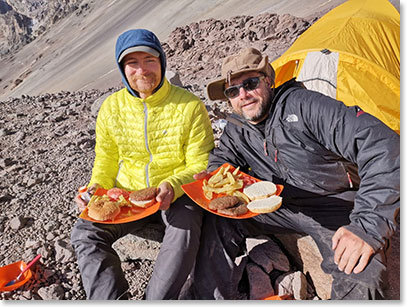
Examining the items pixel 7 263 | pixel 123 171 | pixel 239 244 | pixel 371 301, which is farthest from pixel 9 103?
pixel 371 301

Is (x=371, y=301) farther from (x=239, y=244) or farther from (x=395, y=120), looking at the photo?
(x=395, y=120)

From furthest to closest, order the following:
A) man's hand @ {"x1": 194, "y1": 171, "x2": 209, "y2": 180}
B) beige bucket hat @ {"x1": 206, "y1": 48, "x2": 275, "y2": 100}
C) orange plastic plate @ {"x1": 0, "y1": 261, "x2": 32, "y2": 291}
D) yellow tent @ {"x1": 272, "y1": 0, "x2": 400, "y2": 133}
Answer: yellow tent @ {"x1": 272, "y1": 0, "x2": 400, "y2": 133}
orange plastic plate @ {"x1": 0, "y1": 261, "x2": 32, "y2": 291}
man's hand @ {"x1": 194, "y1": 171, "x2": 209, "y2": 180}
beige bucket hat @ {"x1": 206, "y1": 48, "x2": 275, "y2": 100}

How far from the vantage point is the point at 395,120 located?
10.6 feet

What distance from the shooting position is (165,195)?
96.3 inches

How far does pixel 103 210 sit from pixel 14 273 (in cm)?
128

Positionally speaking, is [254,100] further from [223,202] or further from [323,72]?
[323,72]

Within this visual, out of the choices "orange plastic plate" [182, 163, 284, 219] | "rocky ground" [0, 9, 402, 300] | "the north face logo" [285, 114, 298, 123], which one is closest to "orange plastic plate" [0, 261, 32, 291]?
"rocky ground" [0, 9, 402, 300]

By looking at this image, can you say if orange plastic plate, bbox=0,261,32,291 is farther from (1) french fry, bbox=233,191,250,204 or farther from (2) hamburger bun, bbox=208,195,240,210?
(1) french fry, bbox=233,191,250,204

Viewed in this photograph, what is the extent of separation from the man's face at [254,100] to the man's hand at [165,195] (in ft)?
2.39

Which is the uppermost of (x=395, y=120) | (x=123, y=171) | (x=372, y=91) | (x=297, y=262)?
(x=123, y=171)

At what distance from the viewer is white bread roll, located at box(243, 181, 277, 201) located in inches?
90.4

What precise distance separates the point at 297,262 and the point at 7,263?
2.47 meters

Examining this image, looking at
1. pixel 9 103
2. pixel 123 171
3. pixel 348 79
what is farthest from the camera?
pixel 9 103

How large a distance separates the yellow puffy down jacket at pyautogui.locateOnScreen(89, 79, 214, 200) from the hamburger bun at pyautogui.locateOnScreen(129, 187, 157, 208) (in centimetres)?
31
